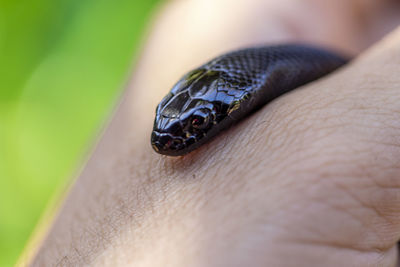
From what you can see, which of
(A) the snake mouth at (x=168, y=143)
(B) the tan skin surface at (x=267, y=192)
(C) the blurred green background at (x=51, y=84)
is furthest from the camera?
(C) the blurred green background at (x=51, y=84)

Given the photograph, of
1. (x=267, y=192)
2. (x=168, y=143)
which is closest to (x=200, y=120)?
(x=168, y=143)

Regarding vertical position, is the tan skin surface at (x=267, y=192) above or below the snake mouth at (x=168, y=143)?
below

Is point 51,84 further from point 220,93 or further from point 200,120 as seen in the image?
point 200,120

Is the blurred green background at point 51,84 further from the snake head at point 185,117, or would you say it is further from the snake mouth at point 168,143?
the snake mouth at point 168,143

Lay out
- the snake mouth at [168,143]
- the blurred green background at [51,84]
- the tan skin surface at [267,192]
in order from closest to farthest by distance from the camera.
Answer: the tan skin surface at [267,192] → the snake mouth at [168,143] → the blurred green background at [51,84]

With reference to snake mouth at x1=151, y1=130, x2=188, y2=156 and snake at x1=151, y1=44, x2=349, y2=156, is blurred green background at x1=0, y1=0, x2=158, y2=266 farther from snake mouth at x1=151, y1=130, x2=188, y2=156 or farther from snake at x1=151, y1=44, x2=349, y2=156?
snake mouth at x1=151, y1=130, x2=188, y2=156

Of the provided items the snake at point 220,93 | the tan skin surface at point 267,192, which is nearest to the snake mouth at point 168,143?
the snake at point 220,93

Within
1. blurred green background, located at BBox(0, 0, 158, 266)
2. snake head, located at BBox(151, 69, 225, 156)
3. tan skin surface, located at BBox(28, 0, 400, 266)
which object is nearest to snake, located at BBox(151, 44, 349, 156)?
snake head, located at BBox(151, 69, 225, 156)
